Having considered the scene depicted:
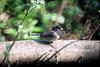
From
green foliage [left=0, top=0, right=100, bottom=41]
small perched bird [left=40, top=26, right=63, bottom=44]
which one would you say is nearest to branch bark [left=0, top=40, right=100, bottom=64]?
small perched bird [left=40, top=26, right=63, bottom=44]

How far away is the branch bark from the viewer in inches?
104

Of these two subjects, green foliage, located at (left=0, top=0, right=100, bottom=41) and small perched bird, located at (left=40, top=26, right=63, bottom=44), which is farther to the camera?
green foliage, located at (left=0, top=0, right=100, bottom=41)

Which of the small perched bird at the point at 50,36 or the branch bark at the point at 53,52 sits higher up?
the small perched bird at the point at 50,36

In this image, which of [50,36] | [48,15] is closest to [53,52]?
[50,36]

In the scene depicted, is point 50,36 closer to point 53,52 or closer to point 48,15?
point 53,52

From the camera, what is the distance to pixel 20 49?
8.76ft

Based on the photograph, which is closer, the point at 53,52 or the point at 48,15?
the point at 53,52

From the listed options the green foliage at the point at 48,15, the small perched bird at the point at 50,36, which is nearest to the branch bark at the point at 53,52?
the small perched bird at the point at 50,36

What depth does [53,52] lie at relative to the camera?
8.69 feet

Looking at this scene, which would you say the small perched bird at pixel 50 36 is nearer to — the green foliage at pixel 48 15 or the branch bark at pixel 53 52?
the branch bark at pixel 53 52

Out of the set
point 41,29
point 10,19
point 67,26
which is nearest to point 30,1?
point 10,19

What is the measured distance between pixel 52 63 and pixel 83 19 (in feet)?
6.69

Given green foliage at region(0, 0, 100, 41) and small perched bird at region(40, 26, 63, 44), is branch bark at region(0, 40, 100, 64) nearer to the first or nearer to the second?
small perched bird at region(40, 26, 63, 44)

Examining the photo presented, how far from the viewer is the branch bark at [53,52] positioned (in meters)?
2.64
